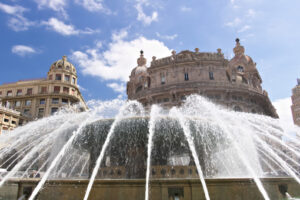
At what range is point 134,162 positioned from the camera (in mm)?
11633

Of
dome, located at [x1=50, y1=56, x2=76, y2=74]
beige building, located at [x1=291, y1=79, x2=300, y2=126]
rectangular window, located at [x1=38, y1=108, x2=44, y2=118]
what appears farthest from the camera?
beige building, located at [x1=291, y1=79, x2=300, y2=126]

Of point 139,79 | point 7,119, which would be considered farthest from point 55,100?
point 139,79

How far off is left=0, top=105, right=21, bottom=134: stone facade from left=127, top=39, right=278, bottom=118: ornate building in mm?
21495

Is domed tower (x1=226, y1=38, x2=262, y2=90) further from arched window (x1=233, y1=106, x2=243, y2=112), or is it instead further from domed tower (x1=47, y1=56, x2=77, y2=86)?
domed tower (x1=47, y1=56, x2=77, y2=86)

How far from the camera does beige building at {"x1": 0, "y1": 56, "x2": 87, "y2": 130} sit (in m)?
48.5

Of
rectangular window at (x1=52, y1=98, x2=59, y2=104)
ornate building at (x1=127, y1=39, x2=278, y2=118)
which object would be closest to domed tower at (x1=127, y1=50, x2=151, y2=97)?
ornate building at (x1=127, y1=39, x2=278, y2=118)

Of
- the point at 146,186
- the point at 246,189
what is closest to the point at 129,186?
the point at 146,186

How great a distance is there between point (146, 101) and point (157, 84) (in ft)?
13.2

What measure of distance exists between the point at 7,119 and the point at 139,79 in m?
23.4

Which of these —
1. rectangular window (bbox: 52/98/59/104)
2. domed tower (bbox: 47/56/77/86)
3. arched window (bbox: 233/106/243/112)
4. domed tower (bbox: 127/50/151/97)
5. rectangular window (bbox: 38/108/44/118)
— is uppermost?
domed tower (bbox: 47/56/77/86)

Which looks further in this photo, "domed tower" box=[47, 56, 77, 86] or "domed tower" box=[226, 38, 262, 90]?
"domed tower" box=[47, 56, 77, 86]

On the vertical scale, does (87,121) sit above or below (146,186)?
above

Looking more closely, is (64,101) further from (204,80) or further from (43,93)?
(204,80)

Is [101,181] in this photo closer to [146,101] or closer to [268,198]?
[268,198]
